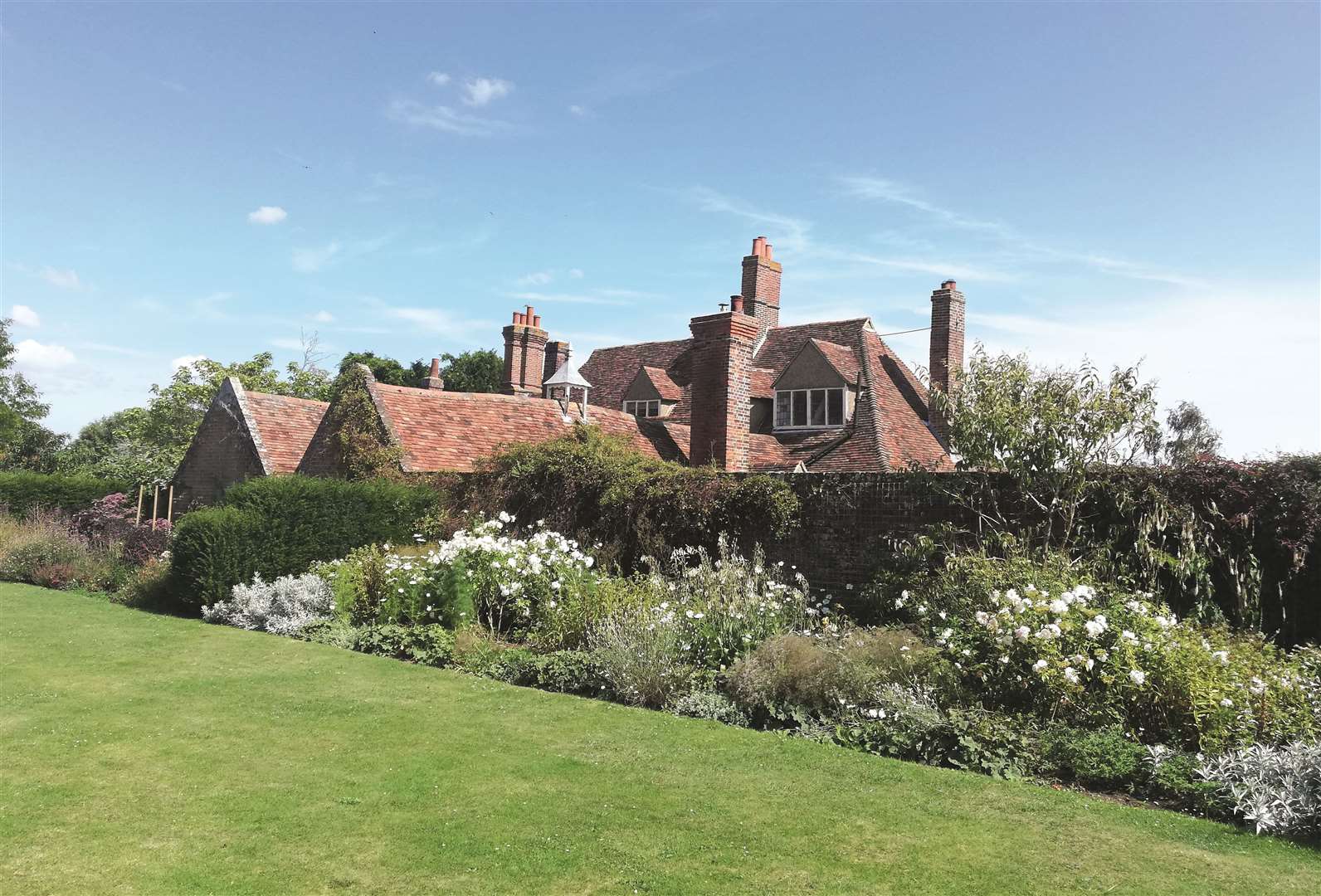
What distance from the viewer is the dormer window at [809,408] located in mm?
23641

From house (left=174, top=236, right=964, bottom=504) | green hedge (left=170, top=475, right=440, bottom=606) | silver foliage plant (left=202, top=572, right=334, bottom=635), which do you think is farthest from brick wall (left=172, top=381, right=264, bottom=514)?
silver foliage plant (left=202, top=572, right=334, bottom=635)

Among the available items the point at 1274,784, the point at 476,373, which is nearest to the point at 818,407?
the point at 1274,784

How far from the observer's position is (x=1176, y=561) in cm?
882

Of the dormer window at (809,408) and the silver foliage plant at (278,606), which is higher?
the dormer window at (809,408)

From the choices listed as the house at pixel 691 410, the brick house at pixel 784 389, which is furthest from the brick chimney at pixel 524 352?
the brick house at pixel 784 389

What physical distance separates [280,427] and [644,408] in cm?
1043

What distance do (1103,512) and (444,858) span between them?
7774 mm

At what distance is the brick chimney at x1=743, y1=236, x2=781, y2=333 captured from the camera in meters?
27.2

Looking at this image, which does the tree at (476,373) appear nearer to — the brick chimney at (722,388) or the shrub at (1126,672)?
the brick chimney at (722,388)

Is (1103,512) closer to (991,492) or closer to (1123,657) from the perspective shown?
(991,492)

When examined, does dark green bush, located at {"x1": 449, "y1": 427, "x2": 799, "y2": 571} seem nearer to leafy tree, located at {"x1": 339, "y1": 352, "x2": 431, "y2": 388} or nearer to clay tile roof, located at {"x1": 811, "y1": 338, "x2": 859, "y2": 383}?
clay tile roof, located at {"x1": 811, "y1": 338, "x2": 859, "y2": 383}

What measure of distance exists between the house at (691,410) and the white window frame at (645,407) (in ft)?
0.16

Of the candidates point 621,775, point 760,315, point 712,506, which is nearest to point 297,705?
point 621,775

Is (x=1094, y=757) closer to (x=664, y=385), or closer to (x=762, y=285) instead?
(x=664, y=385)
